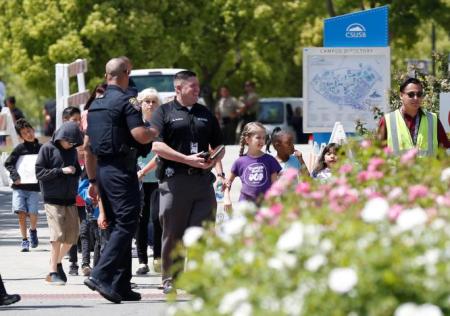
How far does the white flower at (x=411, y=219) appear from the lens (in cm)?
564

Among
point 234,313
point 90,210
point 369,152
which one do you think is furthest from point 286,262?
point 90,210

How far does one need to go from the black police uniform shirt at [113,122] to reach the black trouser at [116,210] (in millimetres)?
141

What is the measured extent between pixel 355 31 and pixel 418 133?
5.88m

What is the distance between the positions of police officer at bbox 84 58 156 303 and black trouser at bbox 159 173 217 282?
54 centimetres

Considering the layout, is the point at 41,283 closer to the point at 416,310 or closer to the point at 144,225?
the point at 144,225

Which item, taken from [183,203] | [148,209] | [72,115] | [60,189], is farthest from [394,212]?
[72,115]

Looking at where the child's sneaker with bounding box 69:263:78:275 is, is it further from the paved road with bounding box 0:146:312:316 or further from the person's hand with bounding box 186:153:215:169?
the person's hand with bounding box 186:153:215:169

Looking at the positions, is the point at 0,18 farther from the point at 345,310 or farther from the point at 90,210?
the point at 345,310

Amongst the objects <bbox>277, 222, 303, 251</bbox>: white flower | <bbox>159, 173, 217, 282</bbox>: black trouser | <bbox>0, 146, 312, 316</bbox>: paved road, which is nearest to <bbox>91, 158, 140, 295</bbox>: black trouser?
<bbox>0, 146, 312, 316</bbox>: paved road

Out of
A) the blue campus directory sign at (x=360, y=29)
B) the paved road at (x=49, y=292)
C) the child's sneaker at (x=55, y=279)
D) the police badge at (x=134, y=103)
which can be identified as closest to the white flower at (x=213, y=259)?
the paved road at (x=49, y=292)

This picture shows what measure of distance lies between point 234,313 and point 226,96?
1378 inches

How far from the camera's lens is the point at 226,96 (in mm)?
40438

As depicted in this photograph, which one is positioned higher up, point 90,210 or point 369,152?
point 369,152

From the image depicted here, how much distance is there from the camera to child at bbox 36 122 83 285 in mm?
12992
